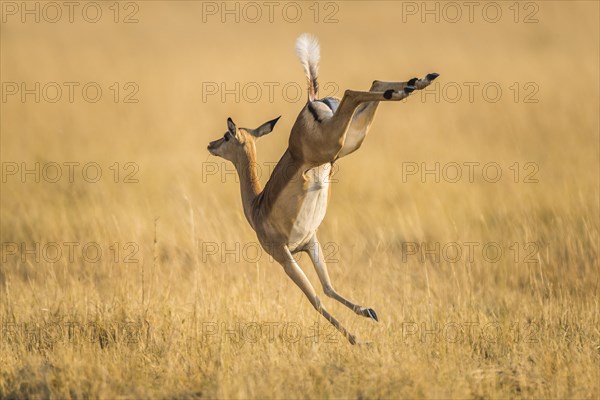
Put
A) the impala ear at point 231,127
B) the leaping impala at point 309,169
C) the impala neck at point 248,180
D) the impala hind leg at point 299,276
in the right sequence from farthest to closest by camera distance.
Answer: the impala ear at point 231,127
the impala neck at point 248,180
the impala hind leg at point 299,276
the leaping impala at point 309,169

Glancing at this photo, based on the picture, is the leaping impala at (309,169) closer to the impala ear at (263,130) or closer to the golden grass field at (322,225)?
the impala ear at (263,130)

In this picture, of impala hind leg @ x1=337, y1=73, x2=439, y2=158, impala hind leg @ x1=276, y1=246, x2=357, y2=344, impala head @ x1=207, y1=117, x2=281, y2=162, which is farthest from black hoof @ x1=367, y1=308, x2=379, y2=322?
impala head @ x1=207, y1=117, x2=281, y2=162

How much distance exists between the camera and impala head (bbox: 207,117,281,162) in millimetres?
7612

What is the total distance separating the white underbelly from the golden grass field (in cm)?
80

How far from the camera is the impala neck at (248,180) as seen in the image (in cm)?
730

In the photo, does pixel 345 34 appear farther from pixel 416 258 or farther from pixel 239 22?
pixel 416 258

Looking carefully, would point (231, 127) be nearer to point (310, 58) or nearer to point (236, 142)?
point (236, 142)

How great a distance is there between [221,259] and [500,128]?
6.62 metres

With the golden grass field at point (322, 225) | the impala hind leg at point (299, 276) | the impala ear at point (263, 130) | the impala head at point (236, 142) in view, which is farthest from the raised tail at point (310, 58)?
the golden grass field at point (322, 225)

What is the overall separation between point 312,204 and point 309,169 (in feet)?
0.93

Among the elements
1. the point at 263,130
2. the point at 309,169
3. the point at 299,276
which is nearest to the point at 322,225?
the point at 263,130

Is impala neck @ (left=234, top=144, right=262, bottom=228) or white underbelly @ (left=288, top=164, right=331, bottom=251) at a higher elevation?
impala neck @ (left=234, top=144, right=262, bottom=228)

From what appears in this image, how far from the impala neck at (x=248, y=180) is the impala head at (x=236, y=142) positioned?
0.11 feet

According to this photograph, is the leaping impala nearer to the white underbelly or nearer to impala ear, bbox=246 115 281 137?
the white underbelly
